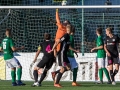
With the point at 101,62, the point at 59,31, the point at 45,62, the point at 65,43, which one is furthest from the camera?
the point at 101,62

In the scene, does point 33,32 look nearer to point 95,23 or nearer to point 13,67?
point 95,23

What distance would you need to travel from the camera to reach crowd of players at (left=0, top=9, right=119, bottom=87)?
18.8m

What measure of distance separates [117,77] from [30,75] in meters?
3.36

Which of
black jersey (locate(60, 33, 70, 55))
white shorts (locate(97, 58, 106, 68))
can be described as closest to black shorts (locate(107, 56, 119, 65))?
white shorts (locate(97, 58, 106, 68))

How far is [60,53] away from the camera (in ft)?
61.7

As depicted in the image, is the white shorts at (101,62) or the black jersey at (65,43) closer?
the black jersey at (65,43)

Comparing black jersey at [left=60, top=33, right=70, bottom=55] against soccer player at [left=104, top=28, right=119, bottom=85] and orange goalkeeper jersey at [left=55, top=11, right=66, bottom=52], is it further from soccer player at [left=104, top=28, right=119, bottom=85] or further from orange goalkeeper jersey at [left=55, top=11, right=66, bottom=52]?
soccer player at [left=104, top=28, right=119, bottom=85]

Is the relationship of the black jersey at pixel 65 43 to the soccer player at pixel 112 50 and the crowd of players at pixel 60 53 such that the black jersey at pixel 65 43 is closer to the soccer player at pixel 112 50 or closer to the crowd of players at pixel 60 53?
the crowd of players at pixel 60 53

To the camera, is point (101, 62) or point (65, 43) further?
point (101, 62)

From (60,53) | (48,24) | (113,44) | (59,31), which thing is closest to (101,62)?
(113,44)

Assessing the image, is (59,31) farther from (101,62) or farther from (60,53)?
(101,62)

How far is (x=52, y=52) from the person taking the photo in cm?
1962

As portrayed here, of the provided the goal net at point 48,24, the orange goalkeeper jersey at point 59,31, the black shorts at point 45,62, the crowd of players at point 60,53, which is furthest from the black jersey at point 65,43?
the goal net at point 48,24

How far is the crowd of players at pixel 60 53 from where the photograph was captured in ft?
61.7
